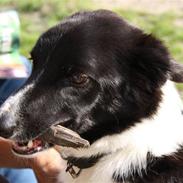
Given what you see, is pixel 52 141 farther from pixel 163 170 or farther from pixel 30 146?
pixel 163 170

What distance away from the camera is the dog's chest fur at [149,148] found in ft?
7.23

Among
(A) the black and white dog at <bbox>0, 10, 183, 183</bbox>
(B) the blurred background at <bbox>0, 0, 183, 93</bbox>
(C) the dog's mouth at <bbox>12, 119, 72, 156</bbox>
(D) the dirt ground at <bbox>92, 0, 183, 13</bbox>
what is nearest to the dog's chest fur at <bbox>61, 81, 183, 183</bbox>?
(A) the black and white dog at <bbox>0, 10, 183, 183</bbox>

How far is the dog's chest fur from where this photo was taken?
2205 mm

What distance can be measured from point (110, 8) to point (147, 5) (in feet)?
1.07

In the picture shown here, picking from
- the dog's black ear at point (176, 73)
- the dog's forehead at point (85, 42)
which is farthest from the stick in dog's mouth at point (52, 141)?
the dog's black ear at point (176, 73)

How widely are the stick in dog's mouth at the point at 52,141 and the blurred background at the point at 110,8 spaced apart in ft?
7.50

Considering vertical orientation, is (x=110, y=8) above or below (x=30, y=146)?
below

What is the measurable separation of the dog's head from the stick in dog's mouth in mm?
26

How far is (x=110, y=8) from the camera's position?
5.15 meters

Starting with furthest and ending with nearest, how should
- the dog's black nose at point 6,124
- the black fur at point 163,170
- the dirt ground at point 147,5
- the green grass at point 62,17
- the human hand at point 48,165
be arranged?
the dirt ground at point 147,5, the green grass at point 62,17, the human hand at point 48,165, the black fur at point 163,170, the dog's black nose at point 6,124

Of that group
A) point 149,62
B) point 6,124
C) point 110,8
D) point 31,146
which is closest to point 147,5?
point 110,8

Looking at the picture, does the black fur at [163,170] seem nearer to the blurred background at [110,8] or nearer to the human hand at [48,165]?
the human hand at [48,165]

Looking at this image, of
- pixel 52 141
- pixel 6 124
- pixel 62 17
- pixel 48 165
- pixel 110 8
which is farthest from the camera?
pixel 110 8

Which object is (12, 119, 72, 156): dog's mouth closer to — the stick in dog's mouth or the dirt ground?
the stick in dog's mouth
